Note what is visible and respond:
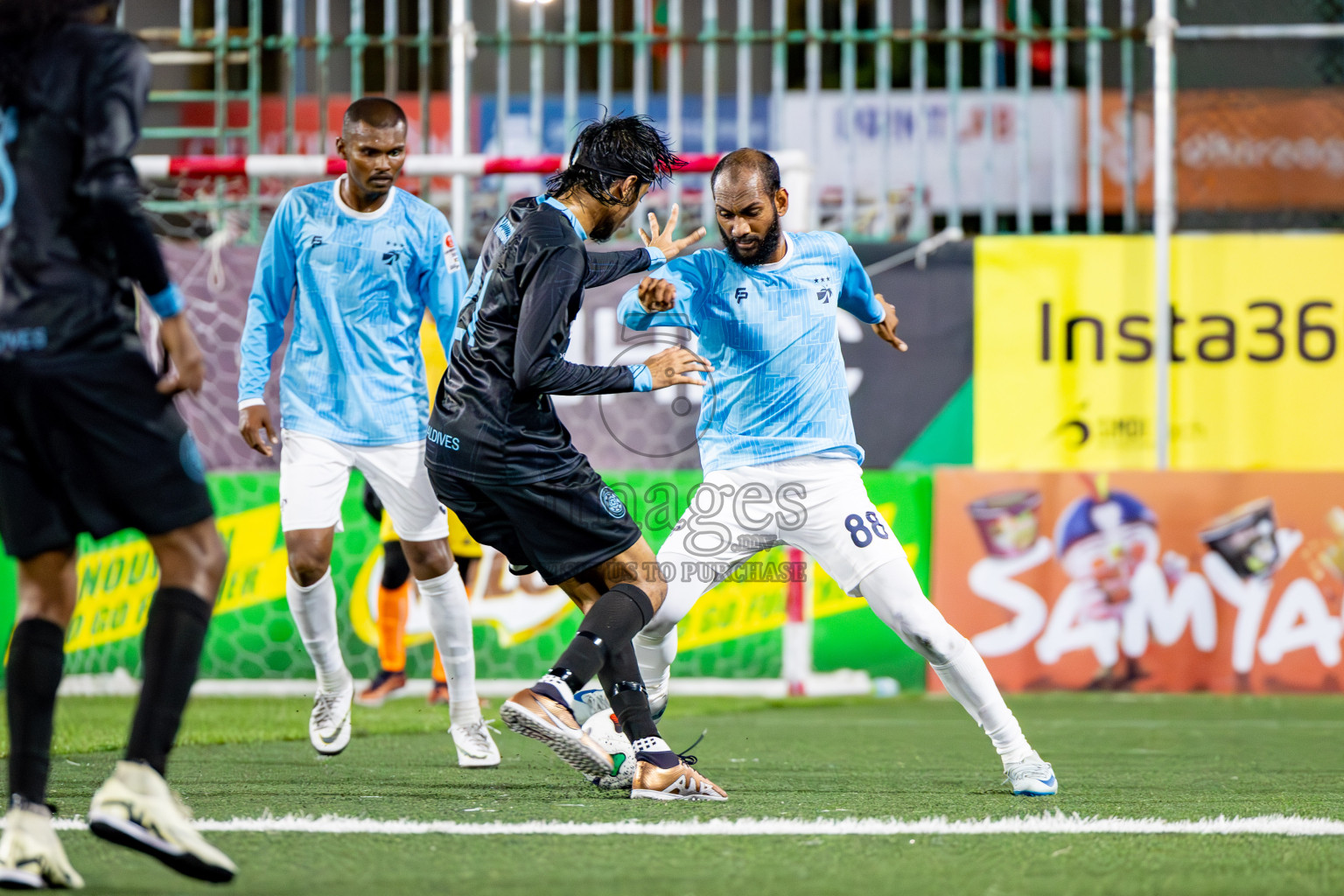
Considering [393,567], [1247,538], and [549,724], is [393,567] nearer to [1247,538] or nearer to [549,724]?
[549,724]

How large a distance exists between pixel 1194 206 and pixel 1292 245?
79cm

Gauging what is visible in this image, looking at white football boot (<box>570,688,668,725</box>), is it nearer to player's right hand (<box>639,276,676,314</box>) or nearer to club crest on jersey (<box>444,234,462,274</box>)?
player's right hand (<box>639,276,676,314</box>)

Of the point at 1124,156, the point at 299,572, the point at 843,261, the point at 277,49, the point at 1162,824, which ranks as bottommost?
the point at 1162,824

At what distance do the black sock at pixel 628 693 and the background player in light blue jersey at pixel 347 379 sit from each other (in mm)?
1049

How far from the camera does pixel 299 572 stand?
534 centimetres

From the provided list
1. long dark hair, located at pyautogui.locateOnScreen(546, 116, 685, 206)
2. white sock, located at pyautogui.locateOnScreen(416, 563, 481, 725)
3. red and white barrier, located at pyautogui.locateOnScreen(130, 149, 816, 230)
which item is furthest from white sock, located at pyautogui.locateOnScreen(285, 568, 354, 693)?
red and white barrier, located at pyautogui.locateOnScreen(130, 149, 816, 230)

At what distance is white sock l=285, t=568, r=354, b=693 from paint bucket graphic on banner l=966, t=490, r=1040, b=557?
4.92 metres

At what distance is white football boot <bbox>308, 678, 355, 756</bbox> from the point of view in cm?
541

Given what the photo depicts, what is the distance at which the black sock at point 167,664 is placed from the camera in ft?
10.5

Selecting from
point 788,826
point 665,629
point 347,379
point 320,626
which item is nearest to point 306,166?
point 347,379

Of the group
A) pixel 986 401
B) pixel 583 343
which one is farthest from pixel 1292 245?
pixel 583 343

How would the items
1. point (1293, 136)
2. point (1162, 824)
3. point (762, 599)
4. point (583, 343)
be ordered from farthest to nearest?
point (1293, 136), point (583, 343), point (762, 599), point (1162, 824)

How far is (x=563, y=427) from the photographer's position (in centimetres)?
449

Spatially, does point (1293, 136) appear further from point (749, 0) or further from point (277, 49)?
point (277, 49)
